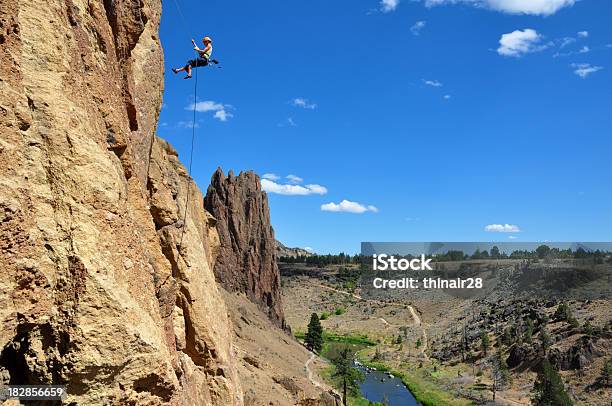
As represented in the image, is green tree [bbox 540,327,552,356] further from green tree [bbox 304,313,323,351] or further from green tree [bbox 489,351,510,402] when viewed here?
green tree [bbox 304,313,323,351]

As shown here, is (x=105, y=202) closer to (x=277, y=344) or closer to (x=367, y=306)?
(x=277, y=344)

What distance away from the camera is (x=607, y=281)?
372 ft

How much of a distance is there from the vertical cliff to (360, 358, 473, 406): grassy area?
25943 millimetres

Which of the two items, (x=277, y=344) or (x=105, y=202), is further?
(x=277, y=344)

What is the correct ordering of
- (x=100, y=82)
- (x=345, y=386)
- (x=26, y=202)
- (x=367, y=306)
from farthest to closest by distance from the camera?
(x=367, y=306), (x=345, y=386), (x=100, y=82), (x=26, y=202)

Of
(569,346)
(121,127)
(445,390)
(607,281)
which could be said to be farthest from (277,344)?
(607,281)

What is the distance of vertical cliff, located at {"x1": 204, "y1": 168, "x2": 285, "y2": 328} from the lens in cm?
9438

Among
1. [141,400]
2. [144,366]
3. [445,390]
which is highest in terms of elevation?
[144,366]

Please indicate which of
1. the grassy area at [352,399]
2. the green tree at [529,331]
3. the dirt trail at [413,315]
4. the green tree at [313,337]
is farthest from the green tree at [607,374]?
the green tree at [313,337]

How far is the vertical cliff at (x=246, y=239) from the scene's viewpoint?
94375 mm

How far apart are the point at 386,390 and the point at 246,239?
42.4 meters

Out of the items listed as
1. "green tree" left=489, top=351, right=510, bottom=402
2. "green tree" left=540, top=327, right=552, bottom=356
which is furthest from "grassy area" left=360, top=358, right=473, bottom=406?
"green tree" left=540, top=327, right=552, bottom=356

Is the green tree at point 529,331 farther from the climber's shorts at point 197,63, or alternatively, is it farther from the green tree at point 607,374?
the climber's shorts at point 197,63

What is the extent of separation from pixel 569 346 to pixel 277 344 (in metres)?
46.9
